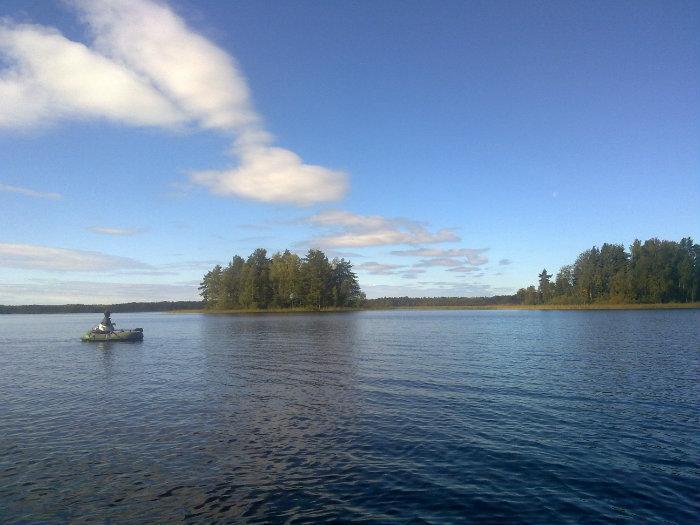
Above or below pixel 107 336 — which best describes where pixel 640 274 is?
above

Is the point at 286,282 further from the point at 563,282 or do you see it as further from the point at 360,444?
the point at 360,444

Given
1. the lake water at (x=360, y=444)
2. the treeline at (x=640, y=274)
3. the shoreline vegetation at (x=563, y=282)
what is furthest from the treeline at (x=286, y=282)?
the lake water at (x=360, y=444)

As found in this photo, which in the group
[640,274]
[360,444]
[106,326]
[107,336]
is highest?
[640,274]

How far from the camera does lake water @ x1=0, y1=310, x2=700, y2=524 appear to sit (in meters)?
12.3

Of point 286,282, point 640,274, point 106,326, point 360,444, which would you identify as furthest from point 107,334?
point 640,274

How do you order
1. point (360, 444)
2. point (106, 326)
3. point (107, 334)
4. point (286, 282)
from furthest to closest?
point (286, 282) < point (106, 326) < point (107, 334) < point (360, 444)

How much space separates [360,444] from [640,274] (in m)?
167

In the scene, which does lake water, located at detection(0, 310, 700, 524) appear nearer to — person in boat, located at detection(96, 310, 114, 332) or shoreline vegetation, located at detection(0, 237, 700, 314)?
person in boat, located at detection(96, 310, 114, 332)

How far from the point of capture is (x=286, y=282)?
16650 centimetres

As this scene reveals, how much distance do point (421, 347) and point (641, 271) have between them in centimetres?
13829

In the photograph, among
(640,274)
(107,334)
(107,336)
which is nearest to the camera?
(107,336)

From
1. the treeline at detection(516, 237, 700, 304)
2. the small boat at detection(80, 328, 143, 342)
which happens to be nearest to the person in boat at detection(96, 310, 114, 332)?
the small boat at detection(80, 328, 143, 342)

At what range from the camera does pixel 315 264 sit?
547 feet

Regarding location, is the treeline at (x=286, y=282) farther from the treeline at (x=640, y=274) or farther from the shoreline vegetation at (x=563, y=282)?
the treeline at (x=640, y=274)
